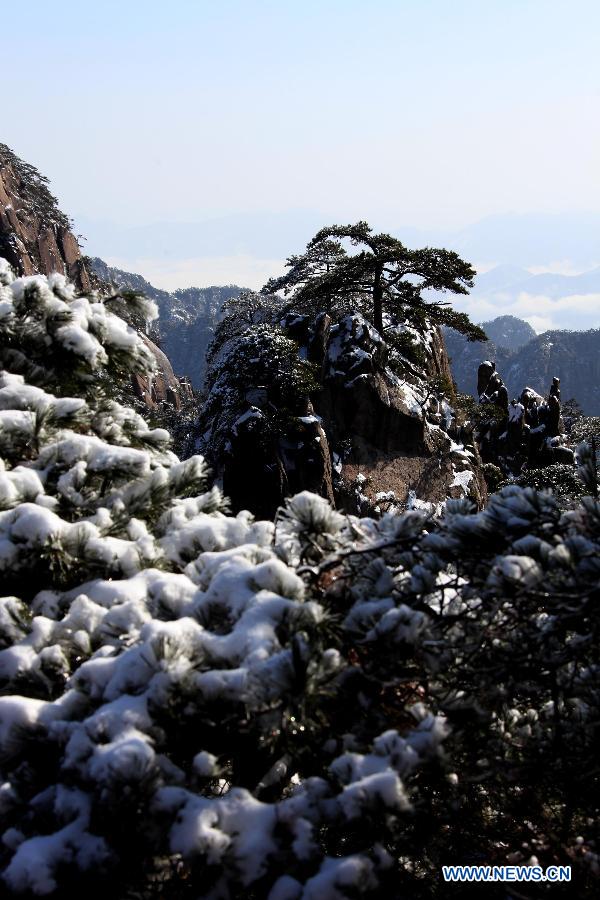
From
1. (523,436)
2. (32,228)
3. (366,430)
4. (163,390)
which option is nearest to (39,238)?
(32,228)

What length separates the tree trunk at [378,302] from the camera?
21239 millimetres

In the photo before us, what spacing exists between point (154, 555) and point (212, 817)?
1431 mm

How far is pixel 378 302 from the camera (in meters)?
21.7

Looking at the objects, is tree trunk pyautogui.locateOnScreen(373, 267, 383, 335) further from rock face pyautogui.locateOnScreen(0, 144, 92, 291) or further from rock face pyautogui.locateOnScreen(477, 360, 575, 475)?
rock face pyautogui.locateOnScreen(0, 144, 92, 291)

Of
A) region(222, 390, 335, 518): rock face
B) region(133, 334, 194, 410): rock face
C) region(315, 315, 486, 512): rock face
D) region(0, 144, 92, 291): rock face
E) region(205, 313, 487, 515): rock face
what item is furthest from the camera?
region(133, 334, 194, 410): rock face

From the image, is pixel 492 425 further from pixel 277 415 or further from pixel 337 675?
pixel 337 675

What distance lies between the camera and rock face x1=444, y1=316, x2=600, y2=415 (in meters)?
157

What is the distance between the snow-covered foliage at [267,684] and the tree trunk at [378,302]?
60.2ft

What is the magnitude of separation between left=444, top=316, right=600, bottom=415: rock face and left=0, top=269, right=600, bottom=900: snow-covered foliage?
15569 cm

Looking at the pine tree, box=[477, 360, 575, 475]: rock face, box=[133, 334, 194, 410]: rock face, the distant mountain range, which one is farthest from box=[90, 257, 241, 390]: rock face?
the pine tree

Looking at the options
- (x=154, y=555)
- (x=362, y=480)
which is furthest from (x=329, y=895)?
(x=362, y=480)

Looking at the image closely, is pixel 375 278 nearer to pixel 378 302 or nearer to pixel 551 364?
pixel 378 302

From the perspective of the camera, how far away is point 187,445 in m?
20.1

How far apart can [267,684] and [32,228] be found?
211ft
